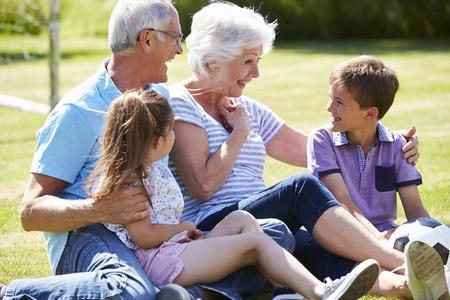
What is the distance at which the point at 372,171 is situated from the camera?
209 inches

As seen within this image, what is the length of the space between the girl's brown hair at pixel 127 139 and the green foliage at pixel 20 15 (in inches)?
407

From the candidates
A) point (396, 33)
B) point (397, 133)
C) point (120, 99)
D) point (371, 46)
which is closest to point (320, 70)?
point (371, 46)

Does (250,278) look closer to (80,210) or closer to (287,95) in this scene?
→ (80,210)

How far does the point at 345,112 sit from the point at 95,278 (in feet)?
→ 5.64

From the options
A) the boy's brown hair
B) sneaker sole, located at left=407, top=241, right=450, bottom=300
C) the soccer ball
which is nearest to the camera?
sneaker sole, located at left=407, top=241, right=450, bottom=300

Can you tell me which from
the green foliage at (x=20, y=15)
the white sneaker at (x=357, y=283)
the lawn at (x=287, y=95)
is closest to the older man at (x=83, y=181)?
the white sneaker at (x=357, y=283)

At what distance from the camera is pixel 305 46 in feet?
78.4

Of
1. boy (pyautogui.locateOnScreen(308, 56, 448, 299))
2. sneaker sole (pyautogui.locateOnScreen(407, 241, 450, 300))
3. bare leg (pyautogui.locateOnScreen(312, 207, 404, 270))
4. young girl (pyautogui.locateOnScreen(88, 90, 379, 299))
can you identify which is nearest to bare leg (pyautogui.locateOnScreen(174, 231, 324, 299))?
young girl (pyautogui.locateOnScreen(88, 90, 379, 299))

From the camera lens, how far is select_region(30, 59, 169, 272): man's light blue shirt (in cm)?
447

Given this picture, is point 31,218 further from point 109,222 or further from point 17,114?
point 17,114

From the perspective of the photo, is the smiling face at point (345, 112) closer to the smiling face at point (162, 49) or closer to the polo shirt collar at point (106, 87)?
the smiling face at point (162, 49)

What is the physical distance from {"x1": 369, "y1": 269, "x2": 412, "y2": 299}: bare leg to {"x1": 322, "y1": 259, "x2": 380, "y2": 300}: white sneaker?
16.0 inches

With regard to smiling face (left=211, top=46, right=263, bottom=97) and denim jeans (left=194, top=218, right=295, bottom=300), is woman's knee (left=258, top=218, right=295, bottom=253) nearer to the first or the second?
denim jeans (left=194, top=218, right=295, bottom=300)

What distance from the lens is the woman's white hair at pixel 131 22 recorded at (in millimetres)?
4793
